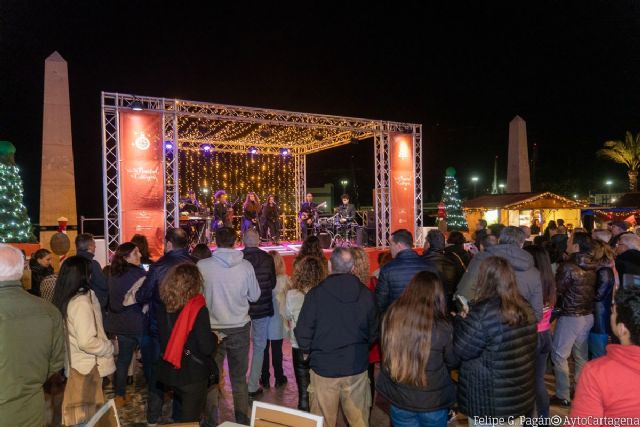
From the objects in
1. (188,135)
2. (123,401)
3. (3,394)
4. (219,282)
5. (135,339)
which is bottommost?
(123,401)

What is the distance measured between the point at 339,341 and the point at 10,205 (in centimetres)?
1133

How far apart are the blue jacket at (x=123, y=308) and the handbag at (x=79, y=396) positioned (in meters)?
1.00

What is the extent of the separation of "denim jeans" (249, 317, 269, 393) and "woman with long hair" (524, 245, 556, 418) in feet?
8.85

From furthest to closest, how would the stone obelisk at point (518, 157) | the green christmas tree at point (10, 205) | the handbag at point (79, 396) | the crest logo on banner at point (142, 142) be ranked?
the stone obelisk at point (518, 157) < the green christmas tree at point (10, 205) < the crest logo on banner at point (142, 142) < the handbag at point (79, 396)

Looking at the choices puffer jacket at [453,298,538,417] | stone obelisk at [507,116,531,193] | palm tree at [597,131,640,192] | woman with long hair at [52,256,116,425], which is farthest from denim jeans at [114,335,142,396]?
palm tree at [597,131,640,192]

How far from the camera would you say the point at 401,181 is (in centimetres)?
1421

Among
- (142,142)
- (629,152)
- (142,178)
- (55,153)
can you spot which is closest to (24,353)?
(142,178)

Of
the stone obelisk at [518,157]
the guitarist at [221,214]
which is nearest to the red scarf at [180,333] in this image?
the guitarist at [221,214]

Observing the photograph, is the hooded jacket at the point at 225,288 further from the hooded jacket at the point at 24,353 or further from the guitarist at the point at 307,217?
the guitarist at the point at 307,217

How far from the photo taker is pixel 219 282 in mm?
3979

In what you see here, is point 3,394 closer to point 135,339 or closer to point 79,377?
point 79,377

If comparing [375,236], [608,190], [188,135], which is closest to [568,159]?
[608,190]

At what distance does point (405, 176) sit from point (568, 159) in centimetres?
3577

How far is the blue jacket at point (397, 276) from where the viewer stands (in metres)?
3.73
